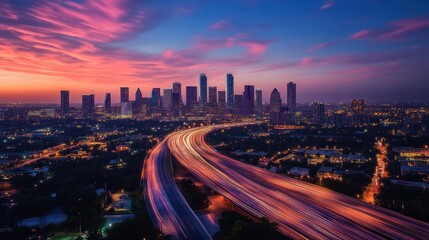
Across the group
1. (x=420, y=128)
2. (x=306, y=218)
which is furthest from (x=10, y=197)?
(x=420, y=128)

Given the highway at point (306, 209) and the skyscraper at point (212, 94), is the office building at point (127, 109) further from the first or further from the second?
the highway at point (306, 209)

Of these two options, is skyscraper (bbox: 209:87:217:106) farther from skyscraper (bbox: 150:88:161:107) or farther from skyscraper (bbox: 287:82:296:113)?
skyscraper (bbox: 287:82:296:113)

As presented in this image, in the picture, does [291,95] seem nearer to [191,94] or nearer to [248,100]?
[248,100]

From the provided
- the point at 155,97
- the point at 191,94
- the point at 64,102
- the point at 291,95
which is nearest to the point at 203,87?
the point at 191,94

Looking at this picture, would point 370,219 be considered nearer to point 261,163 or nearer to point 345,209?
point 345,209

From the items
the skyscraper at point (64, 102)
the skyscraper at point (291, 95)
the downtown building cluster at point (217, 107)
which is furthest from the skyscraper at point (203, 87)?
the skyscraper at point (64, 102)

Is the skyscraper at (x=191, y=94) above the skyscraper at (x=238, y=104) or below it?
above
